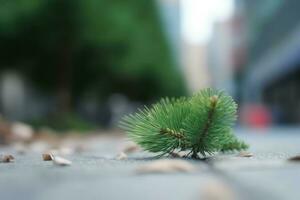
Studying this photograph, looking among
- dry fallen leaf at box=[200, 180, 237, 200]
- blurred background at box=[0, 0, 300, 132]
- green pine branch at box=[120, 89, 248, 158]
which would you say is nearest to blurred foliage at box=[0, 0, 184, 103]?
blurred background at box=[0, 0, 300, 132]

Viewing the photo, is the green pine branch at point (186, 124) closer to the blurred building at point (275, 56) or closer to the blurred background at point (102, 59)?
the blurred background at point (102, 59)

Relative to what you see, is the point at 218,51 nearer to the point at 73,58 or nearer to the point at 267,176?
the point at 73,58

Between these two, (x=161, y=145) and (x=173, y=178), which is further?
(x=161, y=145)

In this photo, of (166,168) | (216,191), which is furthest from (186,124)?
(216,191)

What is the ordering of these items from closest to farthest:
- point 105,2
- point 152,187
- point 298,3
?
point 152,187 < point 105,2 < point 298,3

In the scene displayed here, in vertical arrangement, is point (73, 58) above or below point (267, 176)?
above

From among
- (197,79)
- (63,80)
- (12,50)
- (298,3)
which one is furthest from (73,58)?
(197,79)

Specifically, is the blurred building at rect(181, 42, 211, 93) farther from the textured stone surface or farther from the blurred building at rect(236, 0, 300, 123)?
the textured stone surface
